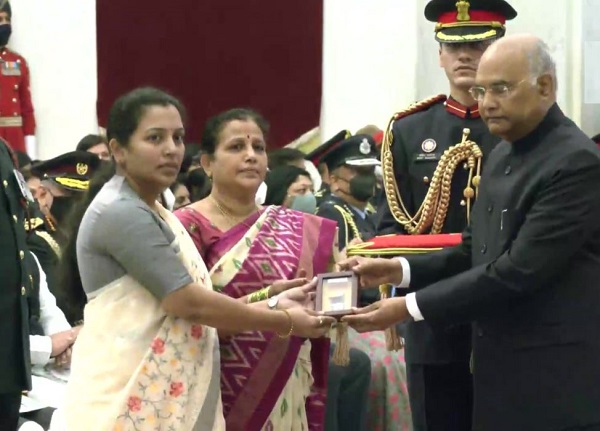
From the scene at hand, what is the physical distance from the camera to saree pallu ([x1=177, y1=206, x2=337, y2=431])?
3539mm

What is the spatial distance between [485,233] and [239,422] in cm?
95

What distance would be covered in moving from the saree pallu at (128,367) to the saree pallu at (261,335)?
18.1 inches

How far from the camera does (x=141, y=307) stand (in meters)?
3.02

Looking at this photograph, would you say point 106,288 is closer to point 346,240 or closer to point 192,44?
point 346,240

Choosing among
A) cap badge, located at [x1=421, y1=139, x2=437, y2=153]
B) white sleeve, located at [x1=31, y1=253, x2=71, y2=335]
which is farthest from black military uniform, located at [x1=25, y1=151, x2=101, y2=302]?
cap badge, located at [x1=421, y1=139, x2=437, y2=153]

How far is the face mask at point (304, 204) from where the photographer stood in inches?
234

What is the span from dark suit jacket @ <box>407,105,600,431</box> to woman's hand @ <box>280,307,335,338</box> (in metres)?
0.42

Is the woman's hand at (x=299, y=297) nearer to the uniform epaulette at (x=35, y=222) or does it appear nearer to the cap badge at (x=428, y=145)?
the cap badge at (x=428, y=145)

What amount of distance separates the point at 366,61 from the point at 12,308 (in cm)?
490

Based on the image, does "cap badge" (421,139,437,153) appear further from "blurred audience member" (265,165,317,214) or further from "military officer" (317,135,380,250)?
"blurred audience member" (265,165,317,214)

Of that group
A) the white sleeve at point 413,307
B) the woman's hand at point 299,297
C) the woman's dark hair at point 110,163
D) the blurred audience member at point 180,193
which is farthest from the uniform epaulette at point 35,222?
the white sleeve at point 413,307

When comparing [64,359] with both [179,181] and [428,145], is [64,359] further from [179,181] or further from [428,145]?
[428,145]

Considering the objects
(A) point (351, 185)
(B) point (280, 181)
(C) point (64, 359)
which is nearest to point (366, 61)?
(A) point (351, 185)

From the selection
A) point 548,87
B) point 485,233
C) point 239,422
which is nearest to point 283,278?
point 239,422
